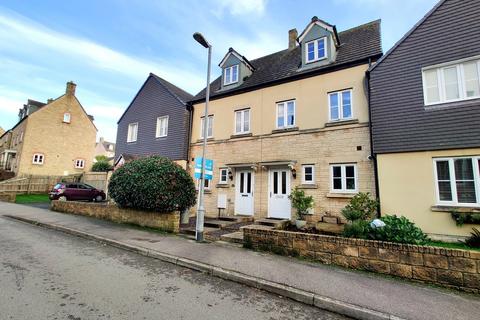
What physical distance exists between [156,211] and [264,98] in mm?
8066

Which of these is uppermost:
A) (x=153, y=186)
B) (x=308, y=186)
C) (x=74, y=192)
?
(x=308, y=186)

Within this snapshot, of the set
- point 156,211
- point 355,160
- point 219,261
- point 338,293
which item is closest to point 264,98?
point 355,160

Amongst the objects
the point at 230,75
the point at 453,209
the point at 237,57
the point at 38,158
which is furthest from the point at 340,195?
the point at 38,158

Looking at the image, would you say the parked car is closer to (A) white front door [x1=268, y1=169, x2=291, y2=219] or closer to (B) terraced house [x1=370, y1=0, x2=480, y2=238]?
(A) white front door [x1=268, y1=169, x2=291, y2=219]

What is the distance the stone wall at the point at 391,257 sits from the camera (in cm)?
501

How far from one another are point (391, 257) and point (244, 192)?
8.37 metres

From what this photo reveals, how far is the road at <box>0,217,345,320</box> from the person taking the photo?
3865mm

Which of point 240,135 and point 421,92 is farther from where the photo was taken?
point 240,135

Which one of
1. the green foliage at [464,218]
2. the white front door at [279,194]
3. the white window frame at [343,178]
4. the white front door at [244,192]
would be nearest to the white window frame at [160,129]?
the white front door at [244,192]

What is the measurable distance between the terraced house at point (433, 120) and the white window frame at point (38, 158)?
36233 millimetres

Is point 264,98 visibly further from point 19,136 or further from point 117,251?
point 19,136

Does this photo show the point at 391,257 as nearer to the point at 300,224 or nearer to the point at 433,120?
the point at 300,224

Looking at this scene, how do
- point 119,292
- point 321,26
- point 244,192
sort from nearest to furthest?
1. point 119,292
2. point 321,26
3. point 244,192

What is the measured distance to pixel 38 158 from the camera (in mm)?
30406
